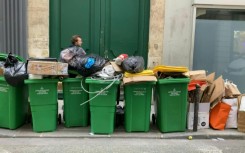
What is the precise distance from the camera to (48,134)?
253 inches

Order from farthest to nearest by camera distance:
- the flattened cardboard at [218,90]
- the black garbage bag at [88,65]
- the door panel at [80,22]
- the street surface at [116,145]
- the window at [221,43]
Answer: the window at [221,43], the door panel at [80,22], the flattened cardboard at [218,90], the black garbage bag at [88,65], the street surface at [116,145]

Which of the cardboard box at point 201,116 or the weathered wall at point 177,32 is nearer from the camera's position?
the cardboard box at point 201,116

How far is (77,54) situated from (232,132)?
315 cm

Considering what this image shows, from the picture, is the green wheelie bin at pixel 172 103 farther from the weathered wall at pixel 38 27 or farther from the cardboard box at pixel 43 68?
the weathered wall at pixel 38 27

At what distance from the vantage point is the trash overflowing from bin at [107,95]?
20.6ft

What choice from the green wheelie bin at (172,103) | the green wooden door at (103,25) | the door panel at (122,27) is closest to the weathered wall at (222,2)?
the green wooden door at (103,25)

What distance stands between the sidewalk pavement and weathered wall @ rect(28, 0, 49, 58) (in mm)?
2800

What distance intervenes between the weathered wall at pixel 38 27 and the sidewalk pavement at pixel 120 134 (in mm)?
2800

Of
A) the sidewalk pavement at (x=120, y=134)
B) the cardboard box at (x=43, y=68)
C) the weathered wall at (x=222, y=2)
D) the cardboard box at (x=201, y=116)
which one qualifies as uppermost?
the weathered wall at (x=222, y=2)

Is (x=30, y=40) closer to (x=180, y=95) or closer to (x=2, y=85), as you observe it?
(x=2, y=85)

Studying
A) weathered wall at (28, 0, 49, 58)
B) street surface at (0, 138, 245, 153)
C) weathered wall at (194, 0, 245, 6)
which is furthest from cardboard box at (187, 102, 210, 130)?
weathered wall at (28, 0, 49, 58)

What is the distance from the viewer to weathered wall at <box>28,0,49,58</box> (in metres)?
8.93

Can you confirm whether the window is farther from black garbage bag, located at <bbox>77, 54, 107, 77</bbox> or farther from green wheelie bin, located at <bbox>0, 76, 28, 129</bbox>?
green wheelie bin, located at <bbox>0, 76, 28, 129</bbox>

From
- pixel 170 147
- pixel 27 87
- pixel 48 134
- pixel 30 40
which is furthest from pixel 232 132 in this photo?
pixel 30 40
